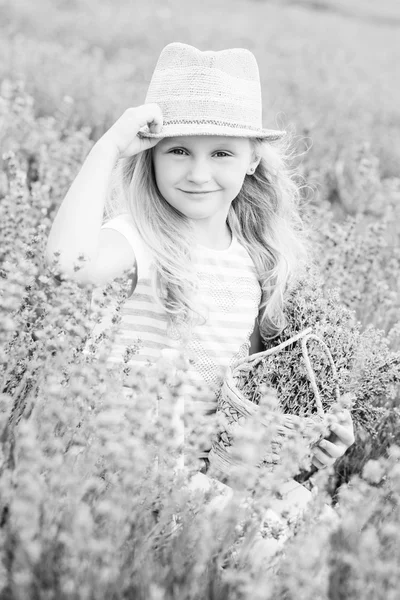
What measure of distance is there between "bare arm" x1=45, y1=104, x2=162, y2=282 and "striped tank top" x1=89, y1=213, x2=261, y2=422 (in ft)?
0.76


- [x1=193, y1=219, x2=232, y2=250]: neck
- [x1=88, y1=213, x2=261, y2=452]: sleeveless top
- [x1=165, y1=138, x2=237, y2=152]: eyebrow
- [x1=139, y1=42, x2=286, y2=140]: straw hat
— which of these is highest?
[x1=139, y1=42, x2=286, y2=140]: straw hat

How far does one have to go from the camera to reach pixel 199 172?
8.93 feet

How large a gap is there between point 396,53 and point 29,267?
1542 centimetres

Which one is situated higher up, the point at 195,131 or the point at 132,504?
the point at 195,131

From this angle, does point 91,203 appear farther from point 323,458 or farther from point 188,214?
point 323,458

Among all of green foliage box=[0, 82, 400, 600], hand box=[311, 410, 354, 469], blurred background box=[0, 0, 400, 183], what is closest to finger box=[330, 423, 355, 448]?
hand box=[311, 410, 354, 469]

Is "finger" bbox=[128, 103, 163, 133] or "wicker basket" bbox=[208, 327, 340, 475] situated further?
"finger" bbox=[128, 103, 163, 133]

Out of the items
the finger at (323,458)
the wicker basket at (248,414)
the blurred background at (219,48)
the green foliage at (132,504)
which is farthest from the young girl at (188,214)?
the blurred background at (219,48)

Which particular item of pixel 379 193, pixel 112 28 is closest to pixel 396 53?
pixel 112 28

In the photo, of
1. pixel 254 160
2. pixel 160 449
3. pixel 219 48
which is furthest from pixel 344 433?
pixel 219 48

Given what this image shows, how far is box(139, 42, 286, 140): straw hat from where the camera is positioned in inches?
Result: 106

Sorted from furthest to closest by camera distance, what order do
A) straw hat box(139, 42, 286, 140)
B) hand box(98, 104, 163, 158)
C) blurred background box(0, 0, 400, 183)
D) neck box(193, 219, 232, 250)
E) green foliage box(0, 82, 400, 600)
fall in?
blurred background box(0, 0, 400, 183) → neck box(193, 219, 232, 250) → straw hat box(139, 42, 286, 140) → hand box(98, 104, 163, 158) → green foliage box(0, 82, 400, 600)

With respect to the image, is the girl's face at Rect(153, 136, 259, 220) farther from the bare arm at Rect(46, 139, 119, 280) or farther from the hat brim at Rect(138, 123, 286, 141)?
the bare arm at Rect(46, 139, 119, 280)

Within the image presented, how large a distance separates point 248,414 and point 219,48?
941cm
